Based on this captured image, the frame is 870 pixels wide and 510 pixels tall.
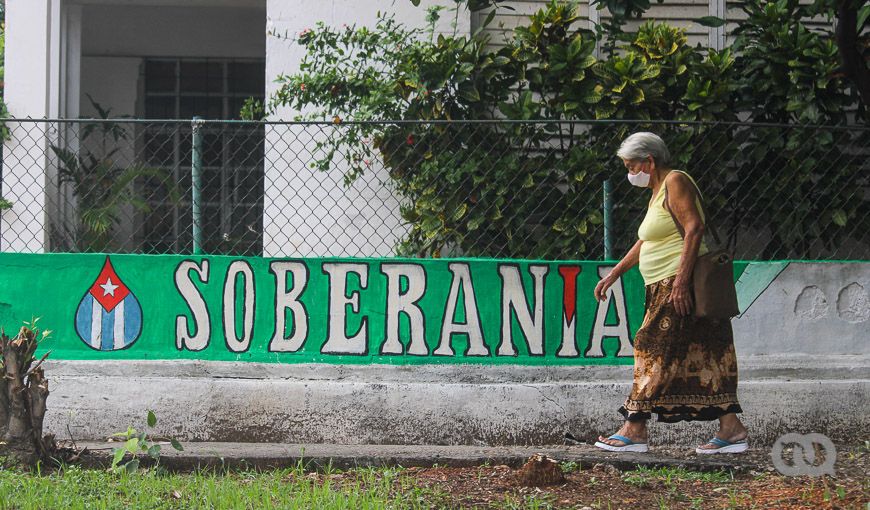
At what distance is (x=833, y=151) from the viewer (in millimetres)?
5617

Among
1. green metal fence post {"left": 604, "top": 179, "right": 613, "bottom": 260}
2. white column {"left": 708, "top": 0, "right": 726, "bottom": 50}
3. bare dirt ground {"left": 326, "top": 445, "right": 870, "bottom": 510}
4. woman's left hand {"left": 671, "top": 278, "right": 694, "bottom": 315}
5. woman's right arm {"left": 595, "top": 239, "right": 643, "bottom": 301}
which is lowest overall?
bare dirt ground {"left": 326, "top": 445, "right": 870, "bottom": 510}

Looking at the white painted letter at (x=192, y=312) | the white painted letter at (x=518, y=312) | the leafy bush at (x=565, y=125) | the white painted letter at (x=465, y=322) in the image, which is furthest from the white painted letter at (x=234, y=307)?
the white painted letter at (x=518, y=312)

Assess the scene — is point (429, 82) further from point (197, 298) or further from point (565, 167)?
point (197, 298)

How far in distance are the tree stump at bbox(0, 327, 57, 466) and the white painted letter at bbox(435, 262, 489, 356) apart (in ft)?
6.95

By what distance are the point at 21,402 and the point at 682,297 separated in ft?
10.5

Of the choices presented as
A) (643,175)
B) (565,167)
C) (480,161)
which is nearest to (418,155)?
(480,161)

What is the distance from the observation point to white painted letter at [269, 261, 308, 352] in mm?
5270

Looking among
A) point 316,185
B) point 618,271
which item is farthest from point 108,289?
point 618,271

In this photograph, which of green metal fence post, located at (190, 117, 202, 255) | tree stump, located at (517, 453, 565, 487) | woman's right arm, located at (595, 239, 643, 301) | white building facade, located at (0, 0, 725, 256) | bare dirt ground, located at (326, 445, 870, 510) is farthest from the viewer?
white building facade, located at (0, 0, 725, 256)

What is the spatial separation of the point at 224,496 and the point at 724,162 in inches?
141

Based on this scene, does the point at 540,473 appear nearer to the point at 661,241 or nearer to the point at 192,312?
the point at 661,241

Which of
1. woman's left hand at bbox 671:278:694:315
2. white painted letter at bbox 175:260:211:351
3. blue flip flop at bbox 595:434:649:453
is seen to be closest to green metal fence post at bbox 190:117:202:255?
white painted letter at bbox 175:260:211:351

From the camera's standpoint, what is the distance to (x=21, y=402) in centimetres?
435

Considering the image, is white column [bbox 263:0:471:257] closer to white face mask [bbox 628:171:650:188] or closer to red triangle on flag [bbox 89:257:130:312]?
red triangle on flag [bbox 89:257:130:312]
